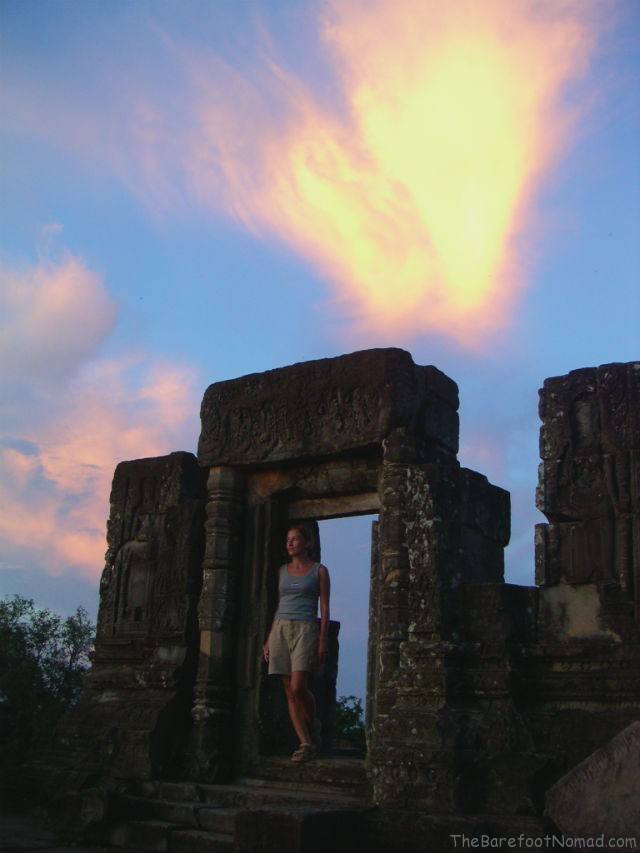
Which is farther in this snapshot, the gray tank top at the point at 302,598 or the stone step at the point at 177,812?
the gray tank top at the point at 302,598

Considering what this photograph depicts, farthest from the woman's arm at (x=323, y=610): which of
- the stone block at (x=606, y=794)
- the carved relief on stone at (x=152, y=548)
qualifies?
the stone block at (x=606, y=794)

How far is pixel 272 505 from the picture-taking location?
9000 millimetres

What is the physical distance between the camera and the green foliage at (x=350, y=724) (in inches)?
508

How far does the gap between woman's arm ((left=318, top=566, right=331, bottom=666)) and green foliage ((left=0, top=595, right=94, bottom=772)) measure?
10.9 feet

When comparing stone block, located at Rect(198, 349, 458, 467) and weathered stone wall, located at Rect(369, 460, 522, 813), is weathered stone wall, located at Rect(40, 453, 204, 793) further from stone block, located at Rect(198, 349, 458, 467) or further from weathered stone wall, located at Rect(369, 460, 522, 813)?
weathered stone wall, located at Rect(369, 460, 522, 813)

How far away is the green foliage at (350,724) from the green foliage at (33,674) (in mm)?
3619

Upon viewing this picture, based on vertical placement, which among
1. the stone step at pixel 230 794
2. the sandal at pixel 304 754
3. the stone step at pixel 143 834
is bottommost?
the stone step at pixel 143 834

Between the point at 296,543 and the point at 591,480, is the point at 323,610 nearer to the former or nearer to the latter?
the point at 296,543

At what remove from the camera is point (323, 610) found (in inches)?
317

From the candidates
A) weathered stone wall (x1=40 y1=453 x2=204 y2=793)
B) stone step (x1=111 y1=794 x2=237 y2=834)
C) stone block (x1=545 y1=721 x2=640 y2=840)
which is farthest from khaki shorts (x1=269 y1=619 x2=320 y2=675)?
stone block (x1=545 y1=721 x2=640 y2=840)

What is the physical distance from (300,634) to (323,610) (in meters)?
0.31

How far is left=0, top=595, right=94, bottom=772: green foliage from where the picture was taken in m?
9.95

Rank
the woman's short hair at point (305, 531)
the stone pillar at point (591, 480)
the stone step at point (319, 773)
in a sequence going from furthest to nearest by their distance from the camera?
the woman's short hair at point (305, 531)
the stone step at point (319, 773)
the stone pillar at point (591, 480)

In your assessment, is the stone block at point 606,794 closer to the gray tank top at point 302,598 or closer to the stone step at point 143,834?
the stone step at point 143,834
